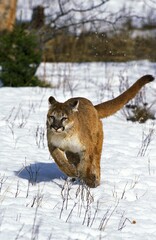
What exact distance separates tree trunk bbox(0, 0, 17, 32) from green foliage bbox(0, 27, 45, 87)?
9.34 ft

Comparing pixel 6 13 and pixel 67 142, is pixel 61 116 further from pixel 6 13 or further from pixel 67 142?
pixel 6 13

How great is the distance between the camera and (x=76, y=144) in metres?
6.04

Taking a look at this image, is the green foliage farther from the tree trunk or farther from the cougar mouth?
the cougar mouth

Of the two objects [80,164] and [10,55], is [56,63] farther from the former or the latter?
[80,164]

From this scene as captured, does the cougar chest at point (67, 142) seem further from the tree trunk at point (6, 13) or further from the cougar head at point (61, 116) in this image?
the tree trunk at point (6, 13)

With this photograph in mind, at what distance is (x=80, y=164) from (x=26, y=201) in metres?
0.84

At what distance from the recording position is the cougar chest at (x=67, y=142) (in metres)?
5.94

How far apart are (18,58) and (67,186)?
584 cm

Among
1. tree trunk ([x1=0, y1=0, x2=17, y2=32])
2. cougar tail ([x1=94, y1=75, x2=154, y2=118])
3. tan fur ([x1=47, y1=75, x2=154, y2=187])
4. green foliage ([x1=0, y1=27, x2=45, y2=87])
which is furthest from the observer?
tree trunk ([x1=0, y1=0, x2=17, y2=32])

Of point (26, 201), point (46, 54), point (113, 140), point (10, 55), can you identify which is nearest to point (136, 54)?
point (46, 54)

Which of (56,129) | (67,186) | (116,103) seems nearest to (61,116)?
(56,129)

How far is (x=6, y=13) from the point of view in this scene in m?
14.6

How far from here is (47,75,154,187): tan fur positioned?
5.90 m

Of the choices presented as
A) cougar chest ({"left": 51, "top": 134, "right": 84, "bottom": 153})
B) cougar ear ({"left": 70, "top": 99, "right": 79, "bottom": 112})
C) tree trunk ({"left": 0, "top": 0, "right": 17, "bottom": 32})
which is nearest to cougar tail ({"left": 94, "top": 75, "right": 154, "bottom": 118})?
cougar ear ({"left": 70, "top": 99, "right": 79, "bottom": 112})
